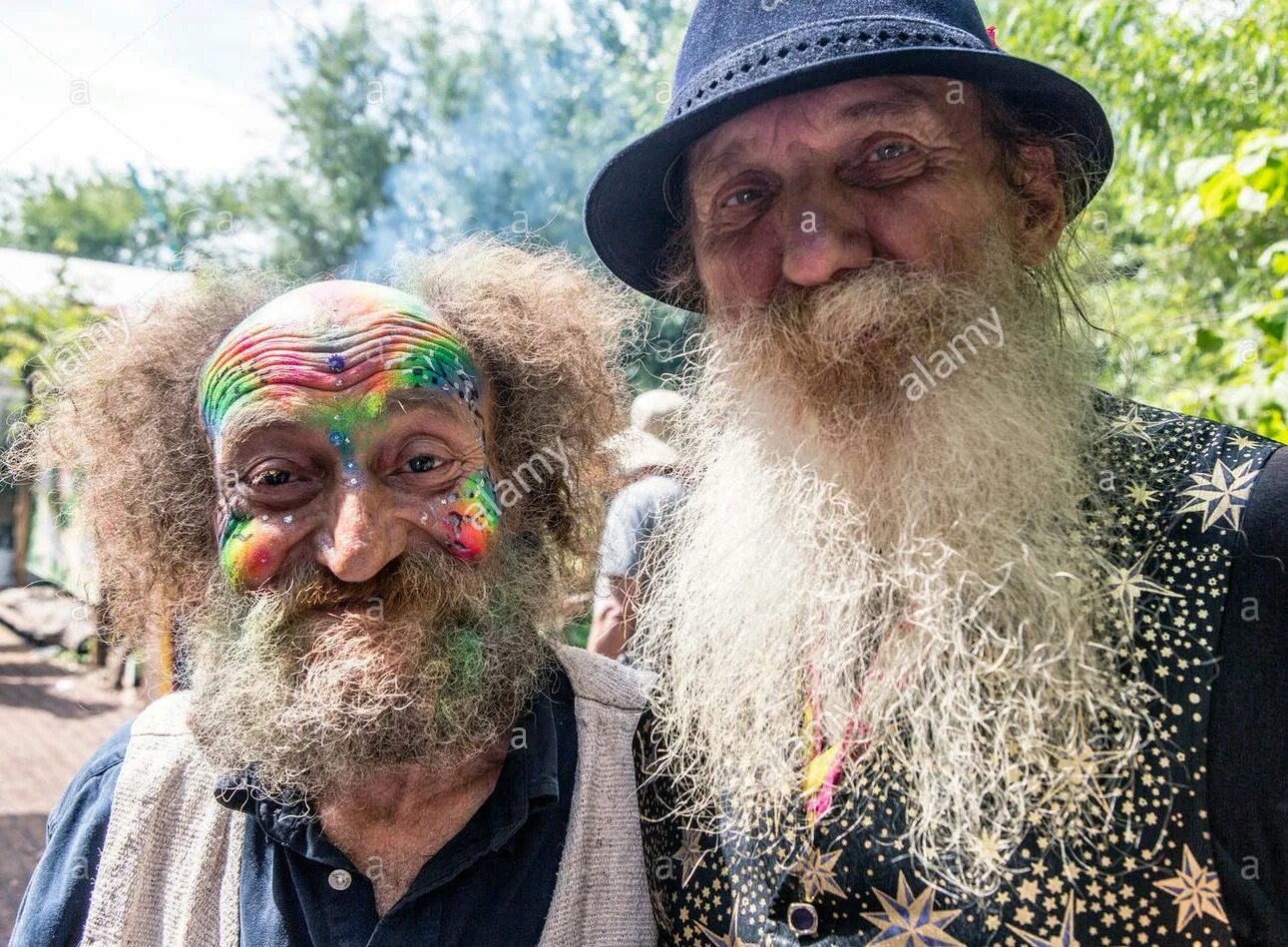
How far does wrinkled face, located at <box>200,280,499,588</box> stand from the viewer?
167 cm

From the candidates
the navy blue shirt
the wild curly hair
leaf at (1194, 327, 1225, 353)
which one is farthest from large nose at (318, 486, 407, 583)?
leaf at (1194, 327, 1225, 353)

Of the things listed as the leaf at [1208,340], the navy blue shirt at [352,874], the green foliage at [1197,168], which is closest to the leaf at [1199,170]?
the green foliage at [1197,168]

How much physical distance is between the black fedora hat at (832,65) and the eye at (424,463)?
0.62m

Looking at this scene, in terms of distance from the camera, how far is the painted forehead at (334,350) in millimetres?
1697

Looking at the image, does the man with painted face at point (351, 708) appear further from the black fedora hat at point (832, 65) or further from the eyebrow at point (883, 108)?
the eyebrow at point (883, 108)

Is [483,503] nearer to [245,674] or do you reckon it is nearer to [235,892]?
[245,674]

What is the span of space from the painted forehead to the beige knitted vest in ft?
2.05

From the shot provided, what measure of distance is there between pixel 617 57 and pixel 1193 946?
12.7m

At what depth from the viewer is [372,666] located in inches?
63.4

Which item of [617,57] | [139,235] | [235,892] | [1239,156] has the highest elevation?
[139,235]

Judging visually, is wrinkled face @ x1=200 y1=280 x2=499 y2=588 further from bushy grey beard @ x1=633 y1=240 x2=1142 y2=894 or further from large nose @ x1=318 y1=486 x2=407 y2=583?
bushy grey beard @ x1=633 y1=240 x2=1142 y2=894

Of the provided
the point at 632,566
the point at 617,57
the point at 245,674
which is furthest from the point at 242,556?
the point at 617,57

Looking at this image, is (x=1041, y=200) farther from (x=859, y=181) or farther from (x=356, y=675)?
(x=356, y=675)

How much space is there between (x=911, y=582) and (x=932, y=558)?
1.9 inches
